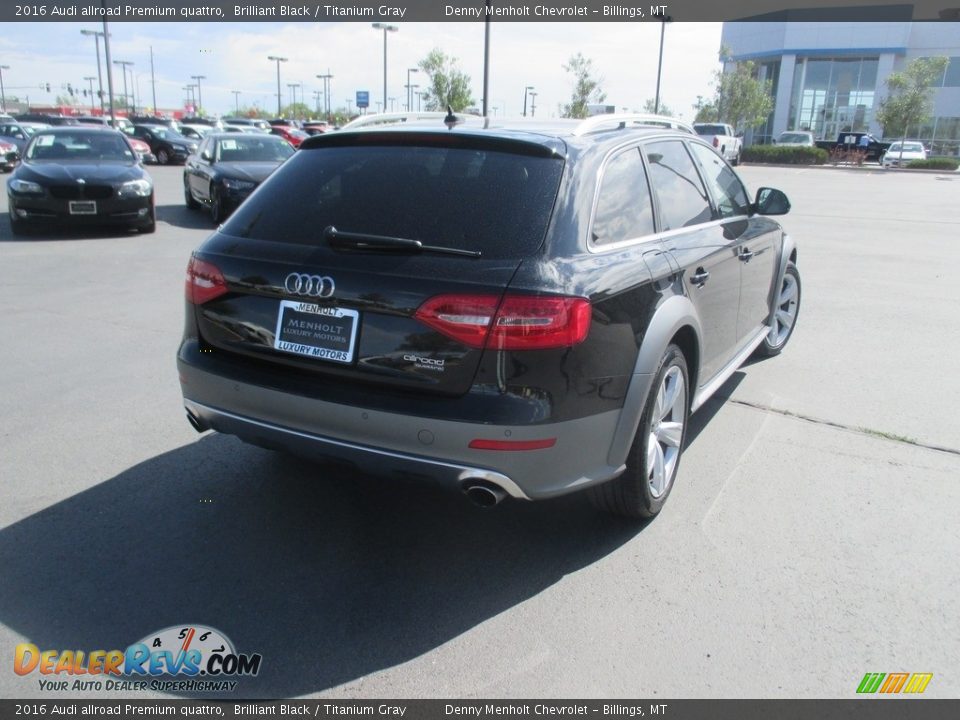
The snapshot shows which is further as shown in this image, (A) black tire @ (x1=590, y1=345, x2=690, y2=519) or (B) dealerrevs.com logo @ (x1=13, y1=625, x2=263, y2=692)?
(A) black tire @ (x1=590, y1=345, x2=690, y2=519)

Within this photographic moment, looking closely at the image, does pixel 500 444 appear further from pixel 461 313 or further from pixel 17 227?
pixel 17 227

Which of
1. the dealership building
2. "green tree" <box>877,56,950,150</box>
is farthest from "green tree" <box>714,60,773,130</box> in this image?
"green tree" <box>877,56,950,150</box>

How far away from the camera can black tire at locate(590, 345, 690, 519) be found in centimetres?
351

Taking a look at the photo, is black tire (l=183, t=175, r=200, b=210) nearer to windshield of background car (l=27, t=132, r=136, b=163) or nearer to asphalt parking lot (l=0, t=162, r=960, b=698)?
windshield of background car (l=27, t=132, r=136, b=163)

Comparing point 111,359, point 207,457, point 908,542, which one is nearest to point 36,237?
point 111,359

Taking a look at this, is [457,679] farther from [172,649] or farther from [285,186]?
[285,186]

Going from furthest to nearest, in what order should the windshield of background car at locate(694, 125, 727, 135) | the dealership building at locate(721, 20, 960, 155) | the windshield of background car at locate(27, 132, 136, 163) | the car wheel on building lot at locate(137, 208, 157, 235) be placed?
the dealership building at locate(721, 20, 960, 155) → the windshield of background car at locate(694, 125, 727, 135) → the windshield of background car at locate(27, 132, 136, 163) → the car wheel on building lot at locate(137, 208, 157, 235)

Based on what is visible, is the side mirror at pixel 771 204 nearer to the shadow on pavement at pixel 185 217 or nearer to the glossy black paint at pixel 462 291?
the glossy black paint at pixel 462 291

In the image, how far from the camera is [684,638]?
9.74ft

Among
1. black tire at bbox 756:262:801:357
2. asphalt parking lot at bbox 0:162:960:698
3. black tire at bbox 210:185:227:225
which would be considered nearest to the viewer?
asphalt parking lot at bbox 0:162:960:698

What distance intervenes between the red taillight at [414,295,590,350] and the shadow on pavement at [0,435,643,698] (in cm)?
67

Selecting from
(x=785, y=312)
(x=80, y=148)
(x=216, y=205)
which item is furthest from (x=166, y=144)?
(x=785, y=312)

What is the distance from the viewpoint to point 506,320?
9.61ft

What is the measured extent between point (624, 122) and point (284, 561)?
106 inches
